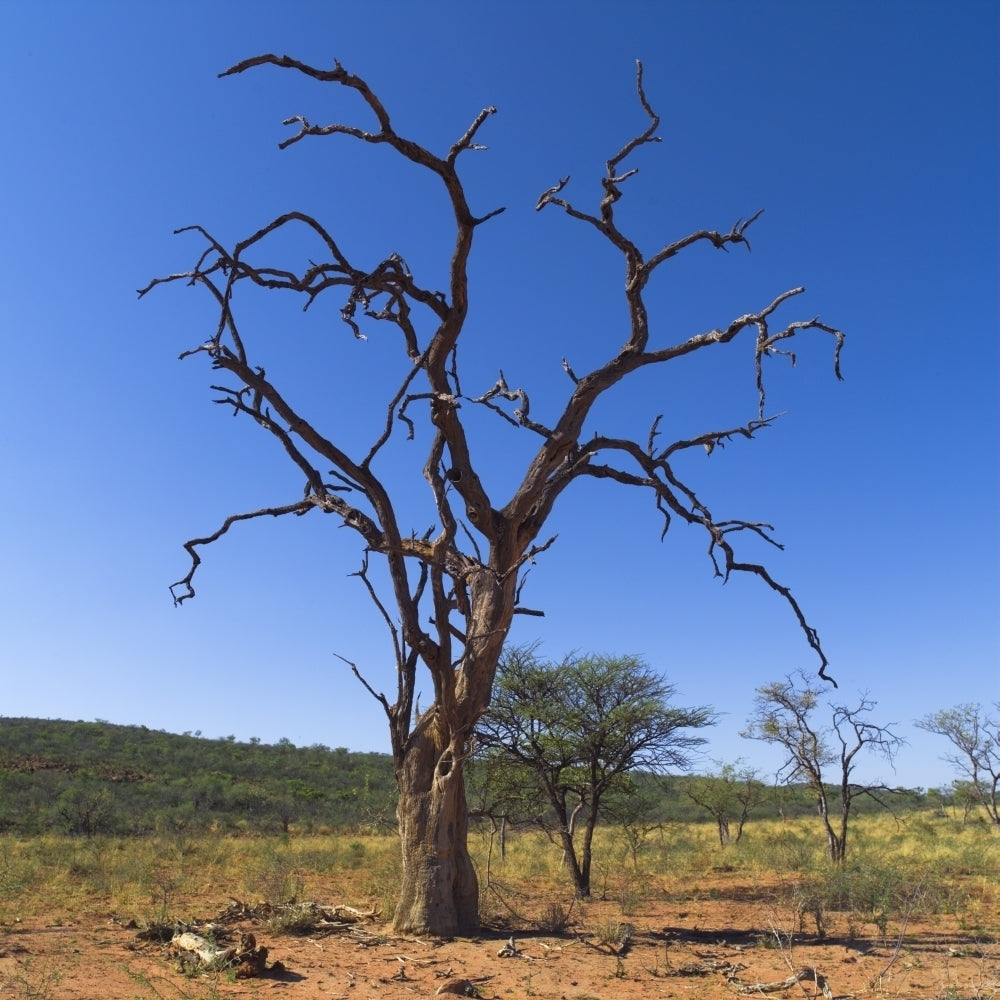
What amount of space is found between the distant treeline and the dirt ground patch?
250 inches

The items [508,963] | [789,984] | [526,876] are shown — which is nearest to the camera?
[789,984]

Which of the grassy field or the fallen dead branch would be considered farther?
the grassy field

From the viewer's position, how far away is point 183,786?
2944 centimetres

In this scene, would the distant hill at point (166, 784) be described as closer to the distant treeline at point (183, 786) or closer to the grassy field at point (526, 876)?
the distant treeline at point (183, 786)

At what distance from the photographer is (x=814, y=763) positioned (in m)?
19.3

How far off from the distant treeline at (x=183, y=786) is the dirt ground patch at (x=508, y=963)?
6.35 meters

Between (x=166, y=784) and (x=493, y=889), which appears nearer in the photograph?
(x=493, y=889)

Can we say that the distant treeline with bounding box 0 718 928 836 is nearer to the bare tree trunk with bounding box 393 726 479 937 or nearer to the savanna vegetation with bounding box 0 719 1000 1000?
the savanna vegetation with bounding box 0 719 1000 1000

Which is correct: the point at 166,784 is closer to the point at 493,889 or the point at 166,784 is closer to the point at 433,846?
the point at 493,889

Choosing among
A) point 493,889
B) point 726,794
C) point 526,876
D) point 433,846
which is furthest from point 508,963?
point 726,794

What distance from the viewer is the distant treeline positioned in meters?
21.6

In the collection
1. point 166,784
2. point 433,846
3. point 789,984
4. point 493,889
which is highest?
point 433,846

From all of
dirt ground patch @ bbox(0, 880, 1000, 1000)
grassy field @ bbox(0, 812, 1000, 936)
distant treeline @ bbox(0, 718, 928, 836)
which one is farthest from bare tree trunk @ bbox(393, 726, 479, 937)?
distant treeline @ bbox(0, 718, 928, 836)

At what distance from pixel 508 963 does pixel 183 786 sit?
83.9 feet
